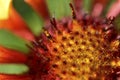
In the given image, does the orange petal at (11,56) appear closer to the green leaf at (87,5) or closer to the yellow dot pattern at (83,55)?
the yellow dot pattern at (83,55)

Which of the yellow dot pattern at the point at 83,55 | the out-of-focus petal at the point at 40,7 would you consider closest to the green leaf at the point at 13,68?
the yellow dot pattern at the point at 83,55

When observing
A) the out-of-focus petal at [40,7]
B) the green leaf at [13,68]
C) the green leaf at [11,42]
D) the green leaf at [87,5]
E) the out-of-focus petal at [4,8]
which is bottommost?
the green leaf at [13,68]

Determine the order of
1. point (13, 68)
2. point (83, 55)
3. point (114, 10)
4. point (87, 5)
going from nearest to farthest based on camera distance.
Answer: point (83, 55) → point (13, 68) → point (87, 5) → point (114, 10)

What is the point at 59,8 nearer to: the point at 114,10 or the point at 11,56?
the point at 11,56

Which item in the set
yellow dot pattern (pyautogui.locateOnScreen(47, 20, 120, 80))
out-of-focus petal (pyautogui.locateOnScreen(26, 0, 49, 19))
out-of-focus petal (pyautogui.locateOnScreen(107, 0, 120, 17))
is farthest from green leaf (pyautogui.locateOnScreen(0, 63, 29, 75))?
out-of-focus petal (pyautogui.locateOnScreen(107, 0, 120, 17))

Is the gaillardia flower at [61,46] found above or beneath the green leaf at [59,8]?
beneath

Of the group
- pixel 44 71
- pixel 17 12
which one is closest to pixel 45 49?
pixel 44 71

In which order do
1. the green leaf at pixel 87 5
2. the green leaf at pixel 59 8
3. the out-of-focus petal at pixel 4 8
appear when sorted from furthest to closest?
the green leaf at pixel 87 5
the green leaf at pixel 59 8
the out-of-focus petal at pixel 4 8

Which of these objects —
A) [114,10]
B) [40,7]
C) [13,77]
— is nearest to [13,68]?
[13,77]
